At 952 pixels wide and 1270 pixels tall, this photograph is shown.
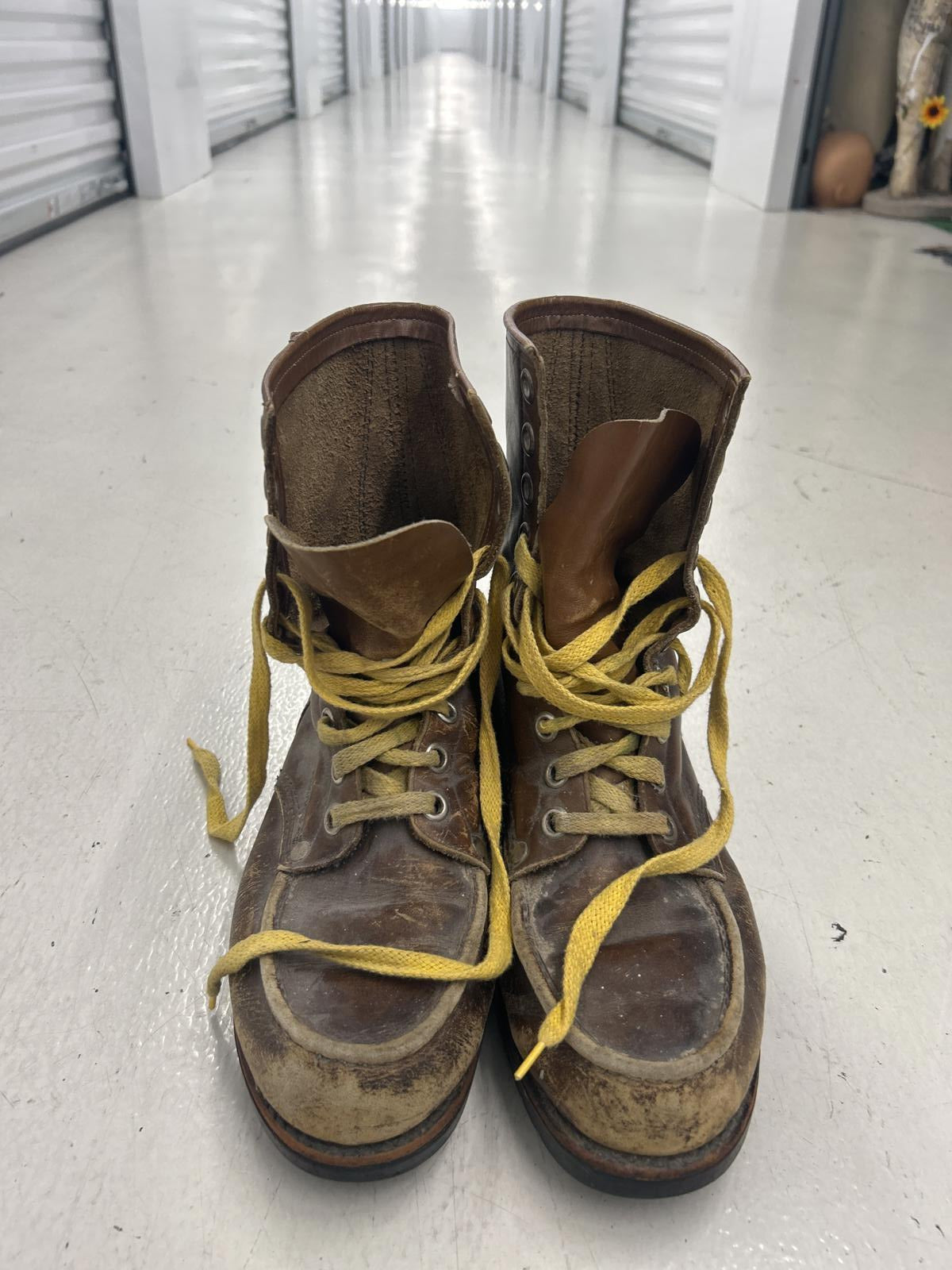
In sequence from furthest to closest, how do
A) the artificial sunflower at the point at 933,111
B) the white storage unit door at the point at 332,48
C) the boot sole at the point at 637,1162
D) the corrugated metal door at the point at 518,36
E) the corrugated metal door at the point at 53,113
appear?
the corrugated metal door at the point at 518,36 → the white storage unit door at the point at 332,48 → the artificial sunflower at the point at 933,111 → the corrugated metal door at the point at 53,113 → the boot sole at the point at 637,1162

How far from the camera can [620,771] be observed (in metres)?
0.63

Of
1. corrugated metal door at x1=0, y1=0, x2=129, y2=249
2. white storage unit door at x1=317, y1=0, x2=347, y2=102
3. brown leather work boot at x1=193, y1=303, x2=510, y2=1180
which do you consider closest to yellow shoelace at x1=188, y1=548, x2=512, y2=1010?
brown leather work boot at x1=193, y1=303, x2=510, y2=1180

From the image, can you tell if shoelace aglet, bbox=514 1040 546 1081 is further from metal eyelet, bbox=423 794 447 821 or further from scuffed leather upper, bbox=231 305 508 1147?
metal eyelet, bbox=423 794 447 821

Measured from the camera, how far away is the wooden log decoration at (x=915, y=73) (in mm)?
3002

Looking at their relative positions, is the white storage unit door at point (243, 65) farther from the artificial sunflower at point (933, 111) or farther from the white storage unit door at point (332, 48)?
the artificial sunflower at point (933, 111)

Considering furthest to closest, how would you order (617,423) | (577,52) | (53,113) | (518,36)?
(518,36) → (577,52) → (53,113) → (617,423)

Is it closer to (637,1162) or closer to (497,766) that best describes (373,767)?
(497,766)

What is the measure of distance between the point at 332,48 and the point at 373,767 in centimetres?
856

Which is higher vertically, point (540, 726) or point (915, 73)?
point (915, 73)

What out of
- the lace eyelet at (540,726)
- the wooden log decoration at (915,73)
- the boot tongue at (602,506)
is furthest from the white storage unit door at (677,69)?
the lace eyelet at (540,726)

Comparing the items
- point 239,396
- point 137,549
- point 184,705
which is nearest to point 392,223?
point 239,396

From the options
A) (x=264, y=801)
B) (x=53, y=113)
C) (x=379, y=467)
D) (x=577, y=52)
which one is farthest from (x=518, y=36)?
(x=264, y=801)

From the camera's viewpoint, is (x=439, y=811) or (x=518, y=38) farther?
(x=518, y=38)

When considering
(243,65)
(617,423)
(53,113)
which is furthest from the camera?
(243,65)
